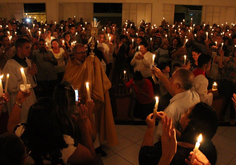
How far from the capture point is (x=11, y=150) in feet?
4.38

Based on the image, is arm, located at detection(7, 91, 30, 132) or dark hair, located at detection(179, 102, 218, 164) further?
arm, located at detection(7, 91, 30, 132)

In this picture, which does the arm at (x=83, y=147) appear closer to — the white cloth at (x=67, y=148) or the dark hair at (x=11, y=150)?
the white cloth at (x=67, y=148)

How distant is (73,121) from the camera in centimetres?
223

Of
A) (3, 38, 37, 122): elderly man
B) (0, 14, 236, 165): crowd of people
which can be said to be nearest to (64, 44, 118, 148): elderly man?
(0, 14, 236, 165): crowd of people

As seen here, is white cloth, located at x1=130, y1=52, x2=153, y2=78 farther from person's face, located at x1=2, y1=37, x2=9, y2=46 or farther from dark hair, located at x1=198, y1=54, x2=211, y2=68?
person's face, located at x1=2, y1=37, x2=9, y2=46

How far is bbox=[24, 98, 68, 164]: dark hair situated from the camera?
171 centimetres

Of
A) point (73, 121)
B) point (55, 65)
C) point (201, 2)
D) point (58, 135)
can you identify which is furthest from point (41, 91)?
point (201, 2)

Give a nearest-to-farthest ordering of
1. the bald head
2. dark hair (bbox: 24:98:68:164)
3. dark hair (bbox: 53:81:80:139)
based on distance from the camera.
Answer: dark hair (bbox: 24:98:68:164), dark hair (bbox: 53:81:80:139), the bald head

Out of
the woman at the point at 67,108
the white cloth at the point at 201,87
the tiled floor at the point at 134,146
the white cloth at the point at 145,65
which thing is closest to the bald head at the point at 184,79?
the white cloth at the point at 201,87

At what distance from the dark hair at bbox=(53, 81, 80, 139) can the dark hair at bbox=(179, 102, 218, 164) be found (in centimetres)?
98

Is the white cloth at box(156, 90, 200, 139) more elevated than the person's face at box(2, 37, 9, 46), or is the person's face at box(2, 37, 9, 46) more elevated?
the person's face at box(2, 37, 9, 46)

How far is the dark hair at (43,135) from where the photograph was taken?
5.63 feet

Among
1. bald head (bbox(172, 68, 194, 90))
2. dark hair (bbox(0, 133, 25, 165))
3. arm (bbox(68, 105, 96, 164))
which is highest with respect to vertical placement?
bald head (bbox(172, 68, 194, 90))

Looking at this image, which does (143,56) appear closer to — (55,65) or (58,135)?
(55,65)
